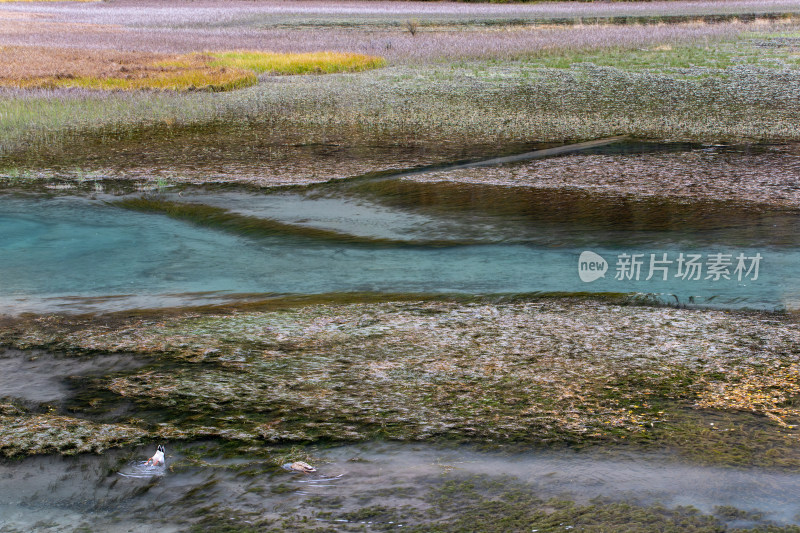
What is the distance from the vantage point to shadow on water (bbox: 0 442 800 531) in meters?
2.28

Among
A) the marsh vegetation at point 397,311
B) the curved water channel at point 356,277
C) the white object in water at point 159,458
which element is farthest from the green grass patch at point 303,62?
the white object in water at point 159,458

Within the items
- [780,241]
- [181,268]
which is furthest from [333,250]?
[780,241]

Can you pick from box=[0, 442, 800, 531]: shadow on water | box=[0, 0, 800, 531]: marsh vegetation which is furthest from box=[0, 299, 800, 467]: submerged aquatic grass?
box=[0, 442, 800, 531]: shadow on water

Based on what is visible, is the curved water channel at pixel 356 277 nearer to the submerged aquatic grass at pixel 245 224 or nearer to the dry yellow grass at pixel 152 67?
the submerged aquatic grass at pixel 245 224

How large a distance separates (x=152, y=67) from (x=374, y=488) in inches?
586

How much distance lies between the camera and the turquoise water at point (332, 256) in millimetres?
4516

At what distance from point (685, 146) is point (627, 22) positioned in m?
21.1

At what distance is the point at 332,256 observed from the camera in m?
5.29

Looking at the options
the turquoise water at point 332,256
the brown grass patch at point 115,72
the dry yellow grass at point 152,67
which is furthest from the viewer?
the dry yellow grass at point 152,67

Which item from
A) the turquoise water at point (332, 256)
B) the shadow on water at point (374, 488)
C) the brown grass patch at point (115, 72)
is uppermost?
the brown grass patch at point (115, 72)

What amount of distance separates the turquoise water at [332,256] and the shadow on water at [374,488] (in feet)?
6.21

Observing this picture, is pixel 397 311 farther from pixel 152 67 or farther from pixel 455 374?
pixel 152 67

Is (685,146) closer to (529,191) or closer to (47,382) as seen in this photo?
(529,191)

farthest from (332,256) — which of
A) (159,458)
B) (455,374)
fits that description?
(159,458)
